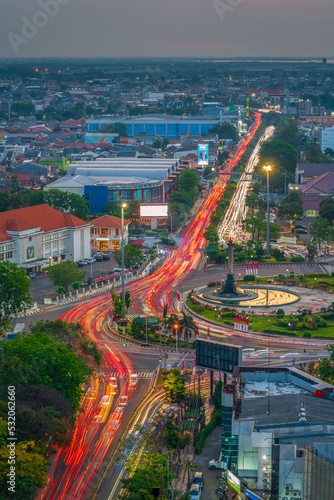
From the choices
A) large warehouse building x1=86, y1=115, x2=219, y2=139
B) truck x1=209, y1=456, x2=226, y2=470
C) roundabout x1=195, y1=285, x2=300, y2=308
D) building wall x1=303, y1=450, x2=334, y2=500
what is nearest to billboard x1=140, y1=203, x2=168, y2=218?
roundabout x1=195, y1=285, x2=300, y2=308

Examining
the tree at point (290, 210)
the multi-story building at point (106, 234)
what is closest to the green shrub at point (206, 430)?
the multi-story building at point (106, 234)

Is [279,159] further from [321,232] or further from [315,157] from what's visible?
[321,232]

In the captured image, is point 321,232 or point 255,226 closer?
point 321,232

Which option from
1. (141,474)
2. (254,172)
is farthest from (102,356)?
(254,172)

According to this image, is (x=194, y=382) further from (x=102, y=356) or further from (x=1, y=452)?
(x=1, y=452)

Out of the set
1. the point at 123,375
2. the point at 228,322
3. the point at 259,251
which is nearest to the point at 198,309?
the point at 228,322

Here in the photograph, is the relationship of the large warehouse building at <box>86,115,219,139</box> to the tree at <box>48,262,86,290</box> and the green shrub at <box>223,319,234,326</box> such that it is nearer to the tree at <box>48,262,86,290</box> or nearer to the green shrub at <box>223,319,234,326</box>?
the tree at <box>48,262,86,290</box>
